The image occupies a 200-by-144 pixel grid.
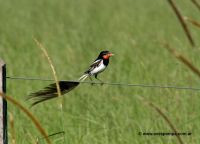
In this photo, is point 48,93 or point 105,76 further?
point 105,76

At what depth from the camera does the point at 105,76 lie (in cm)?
691

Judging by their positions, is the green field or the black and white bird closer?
the black and white bird

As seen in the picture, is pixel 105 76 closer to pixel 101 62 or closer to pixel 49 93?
pixel 101 62

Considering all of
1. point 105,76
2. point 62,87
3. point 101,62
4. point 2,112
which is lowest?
point 2,112

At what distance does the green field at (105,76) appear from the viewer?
14.6ft

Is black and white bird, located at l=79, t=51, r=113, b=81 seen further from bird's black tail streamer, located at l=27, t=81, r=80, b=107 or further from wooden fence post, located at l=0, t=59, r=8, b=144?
wooden fence post, located at l=0, t=59, r=8, b=144

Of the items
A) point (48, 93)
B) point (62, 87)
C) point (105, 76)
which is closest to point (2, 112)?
point (48, 93)

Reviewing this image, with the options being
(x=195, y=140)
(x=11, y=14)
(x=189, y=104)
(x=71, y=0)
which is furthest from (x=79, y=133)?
(x=71, y=0)

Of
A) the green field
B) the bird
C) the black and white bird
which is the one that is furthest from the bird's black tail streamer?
the black and white bird

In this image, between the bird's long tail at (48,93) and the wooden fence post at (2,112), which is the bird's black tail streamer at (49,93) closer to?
the bird's long tail at (48,93)

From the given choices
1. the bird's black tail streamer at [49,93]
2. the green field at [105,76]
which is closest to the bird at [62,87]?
the bird's black tail streamer at [49,93]

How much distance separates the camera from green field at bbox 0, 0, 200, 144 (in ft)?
14.6

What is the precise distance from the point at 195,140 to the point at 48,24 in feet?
35.7

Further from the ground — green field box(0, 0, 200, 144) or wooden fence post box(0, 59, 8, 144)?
green field box(0, 0, 200, 144)
